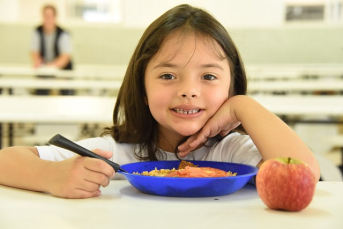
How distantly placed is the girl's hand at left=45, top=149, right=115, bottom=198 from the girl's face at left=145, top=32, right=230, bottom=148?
34cm

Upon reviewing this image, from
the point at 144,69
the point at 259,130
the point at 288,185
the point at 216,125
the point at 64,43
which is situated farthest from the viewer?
the point at 64,43

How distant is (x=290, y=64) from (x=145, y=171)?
9.27 meters

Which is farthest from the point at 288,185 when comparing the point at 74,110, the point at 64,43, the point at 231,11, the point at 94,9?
the point at 94,9

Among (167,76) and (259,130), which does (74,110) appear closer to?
(167,76)

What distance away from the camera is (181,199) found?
95 cm

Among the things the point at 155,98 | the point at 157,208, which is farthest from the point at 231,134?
the point at 157,208

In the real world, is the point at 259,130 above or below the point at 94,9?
above

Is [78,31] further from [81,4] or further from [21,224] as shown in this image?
[21,224]

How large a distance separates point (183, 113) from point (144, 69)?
0.19 meters

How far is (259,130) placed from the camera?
1171 millimetres

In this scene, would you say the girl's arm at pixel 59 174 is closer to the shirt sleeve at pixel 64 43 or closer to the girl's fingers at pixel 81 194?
the girl's fingers at pixel 81 194

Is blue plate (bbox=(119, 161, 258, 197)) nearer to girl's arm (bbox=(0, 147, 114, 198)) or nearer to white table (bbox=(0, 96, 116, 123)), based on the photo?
girl's arm (bbox=(0, 147, 114, 198))

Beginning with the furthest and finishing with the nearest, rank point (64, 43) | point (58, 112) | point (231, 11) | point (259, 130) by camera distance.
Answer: point (231, 11)
point (64, 43)
point (58, 112)
point (259, 130)

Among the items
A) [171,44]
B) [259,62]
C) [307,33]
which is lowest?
[259,62]
